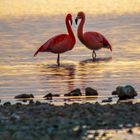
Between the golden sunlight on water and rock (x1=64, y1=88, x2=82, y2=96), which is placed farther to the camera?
the golden sunlight on water

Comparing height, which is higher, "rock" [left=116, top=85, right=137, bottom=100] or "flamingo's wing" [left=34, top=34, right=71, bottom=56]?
"flamingo's wing" [left=34, top=34, right=71, bottom=56]

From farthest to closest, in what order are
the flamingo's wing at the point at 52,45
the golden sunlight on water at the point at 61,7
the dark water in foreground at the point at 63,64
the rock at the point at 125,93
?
the golden sunlight on water at the point at 61,7 < the flamingo's wing at the point at 52,45 < the dark water in foreground at the point at 63,64 < the rock at the point at 125,93

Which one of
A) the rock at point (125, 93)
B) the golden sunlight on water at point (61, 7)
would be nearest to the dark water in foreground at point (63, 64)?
the rock at point (125, 93)

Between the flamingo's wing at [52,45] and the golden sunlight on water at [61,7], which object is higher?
the golden sunlight on water at [61,7]

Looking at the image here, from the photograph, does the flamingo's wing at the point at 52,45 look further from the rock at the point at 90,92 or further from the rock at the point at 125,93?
the rock at the point at 125,93

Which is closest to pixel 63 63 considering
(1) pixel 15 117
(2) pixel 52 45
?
(2) pixel 52 45

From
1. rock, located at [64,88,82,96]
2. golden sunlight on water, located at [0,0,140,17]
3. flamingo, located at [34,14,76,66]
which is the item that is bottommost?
rock, located at [64,88,82,96]

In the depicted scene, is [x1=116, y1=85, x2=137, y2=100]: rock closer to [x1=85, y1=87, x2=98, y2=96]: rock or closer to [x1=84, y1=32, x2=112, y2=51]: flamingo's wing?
[x1=85, y1=87, x2=98, y2=96]: rock

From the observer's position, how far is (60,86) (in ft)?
53.5

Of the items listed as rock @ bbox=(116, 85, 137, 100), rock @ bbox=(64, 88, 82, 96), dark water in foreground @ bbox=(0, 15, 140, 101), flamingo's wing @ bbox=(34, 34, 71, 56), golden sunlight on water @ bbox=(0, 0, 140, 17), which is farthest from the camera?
golden sunlight on water @ bbox=(0, 0, 140, 17)

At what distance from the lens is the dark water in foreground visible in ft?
53.7

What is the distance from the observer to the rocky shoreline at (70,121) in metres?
10.0

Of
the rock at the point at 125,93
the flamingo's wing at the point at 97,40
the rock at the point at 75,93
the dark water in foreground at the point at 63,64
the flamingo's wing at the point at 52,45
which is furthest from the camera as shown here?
the flamingo's wing at the point at 97,40

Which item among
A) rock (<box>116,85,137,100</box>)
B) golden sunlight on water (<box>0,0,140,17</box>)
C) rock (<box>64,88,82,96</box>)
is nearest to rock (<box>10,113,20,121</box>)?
rock (<box>116,85,137,100</box>)
